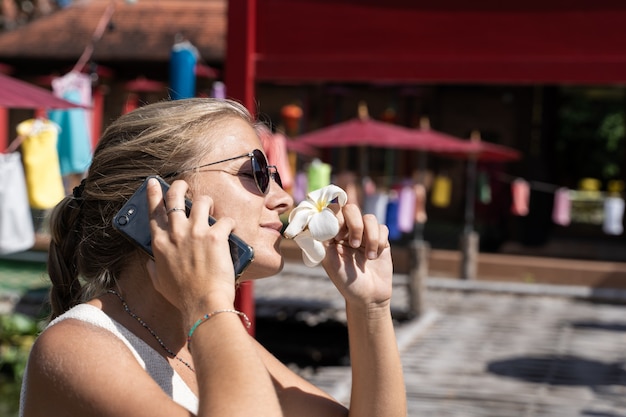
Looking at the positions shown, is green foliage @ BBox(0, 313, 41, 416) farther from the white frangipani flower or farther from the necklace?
the white frangipani flower

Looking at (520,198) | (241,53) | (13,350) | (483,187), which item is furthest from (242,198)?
(483,187)

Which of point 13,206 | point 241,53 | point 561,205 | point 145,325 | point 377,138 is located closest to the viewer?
Answer: point 145,325

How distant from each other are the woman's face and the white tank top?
24cm

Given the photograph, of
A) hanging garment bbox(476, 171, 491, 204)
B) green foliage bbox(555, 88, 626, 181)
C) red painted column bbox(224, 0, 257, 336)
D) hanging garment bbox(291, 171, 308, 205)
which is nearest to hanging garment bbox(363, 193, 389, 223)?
hanging garment bbox(291, 171, 308, 205)

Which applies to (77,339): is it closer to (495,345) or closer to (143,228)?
(143,228)

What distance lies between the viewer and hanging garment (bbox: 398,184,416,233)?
1502cm

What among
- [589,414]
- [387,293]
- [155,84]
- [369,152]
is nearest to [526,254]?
[369,152]

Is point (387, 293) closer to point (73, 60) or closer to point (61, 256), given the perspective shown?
point (61, 256)

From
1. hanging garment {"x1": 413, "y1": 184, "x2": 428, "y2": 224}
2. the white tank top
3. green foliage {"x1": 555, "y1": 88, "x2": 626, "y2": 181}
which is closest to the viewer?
the white tank top

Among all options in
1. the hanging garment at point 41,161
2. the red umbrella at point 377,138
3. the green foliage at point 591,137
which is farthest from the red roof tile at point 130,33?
the hanging garment at point 41,161

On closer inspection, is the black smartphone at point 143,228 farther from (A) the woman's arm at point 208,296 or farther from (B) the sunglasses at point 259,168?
(B) the sunglasses at point 259,168

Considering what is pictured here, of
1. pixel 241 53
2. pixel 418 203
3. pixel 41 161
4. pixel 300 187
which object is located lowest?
pixel 418 203

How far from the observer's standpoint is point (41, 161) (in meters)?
7.33

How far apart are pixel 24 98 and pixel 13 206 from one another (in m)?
2.57
